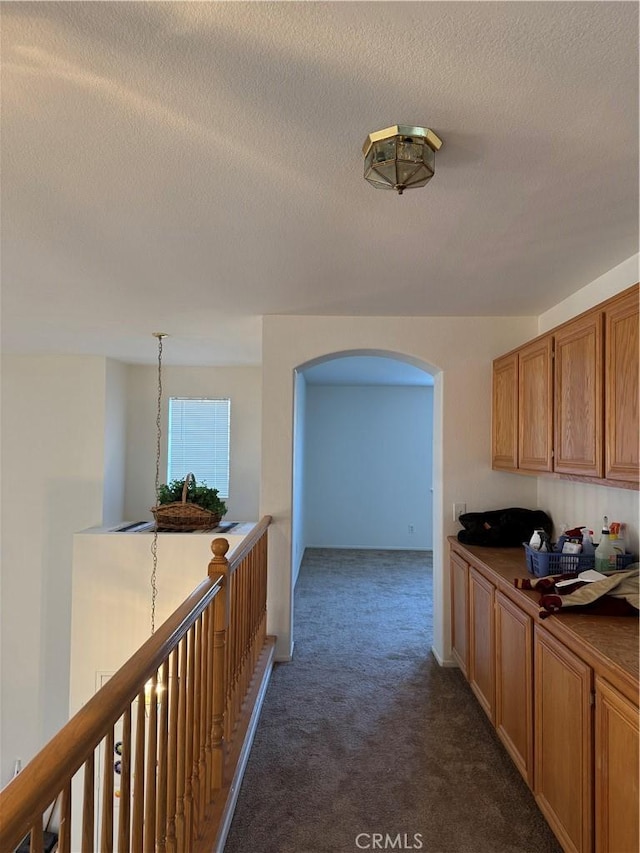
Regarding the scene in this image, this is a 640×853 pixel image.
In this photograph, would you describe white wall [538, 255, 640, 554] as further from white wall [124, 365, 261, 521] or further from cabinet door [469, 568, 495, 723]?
white wall [124, 365, 261, 521]

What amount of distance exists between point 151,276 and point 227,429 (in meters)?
3.89

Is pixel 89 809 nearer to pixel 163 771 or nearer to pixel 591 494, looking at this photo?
pixel 163 771

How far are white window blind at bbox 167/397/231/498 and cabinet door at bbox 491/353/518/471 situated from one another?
3911 mm

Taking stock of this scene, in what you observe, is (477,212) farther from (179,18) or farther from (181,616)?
(181,616)

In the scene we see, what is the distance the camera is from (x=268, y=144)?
166cm

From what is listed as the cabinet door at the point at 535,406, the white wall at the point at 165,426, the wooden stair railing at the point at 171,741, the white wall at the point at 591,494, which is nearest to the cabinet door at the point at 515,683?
the white wall at the point at 591,494

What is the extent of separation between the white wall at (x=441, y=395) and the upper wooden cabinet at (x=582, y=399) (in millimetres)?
364

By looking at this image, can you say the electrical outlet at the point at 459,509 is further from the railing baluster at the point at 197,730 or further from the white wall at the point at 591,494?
the railing baluster at the point at 197,730

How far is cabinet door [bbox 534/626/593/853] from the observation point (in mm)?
1735

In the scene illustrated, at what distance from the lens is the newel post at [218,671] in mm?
2156

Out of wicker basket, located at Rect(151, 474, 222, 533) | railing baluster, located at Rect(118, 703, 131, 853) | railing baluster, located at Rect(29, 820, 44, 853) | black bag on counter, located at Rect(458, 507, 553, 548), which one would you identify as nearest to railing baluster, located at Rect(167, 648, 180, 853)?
railing baluster, located at Rect(118, 703, 131, 853)

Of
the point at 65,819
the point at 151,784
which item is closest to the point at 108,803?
the point at 65,819

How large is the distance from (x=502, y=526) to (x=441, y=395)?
1.01 meters

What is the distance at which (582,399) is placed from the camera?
240cm
